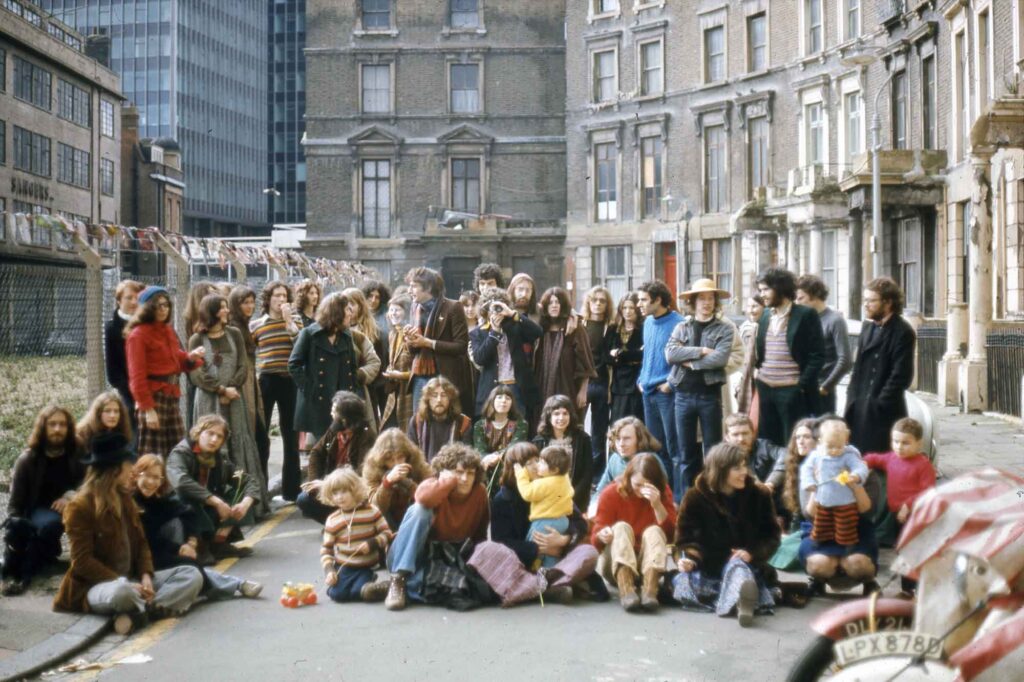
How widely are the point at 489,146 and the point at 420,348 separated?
1606 inches

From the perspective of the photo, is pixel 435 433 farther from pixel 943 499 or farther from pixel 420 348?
pixel 943 499

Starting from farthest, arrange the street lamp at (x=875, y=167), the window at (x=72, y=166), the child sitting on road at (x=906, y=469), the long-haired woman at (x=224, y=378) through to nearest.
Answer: the window at (x=72, y=166)
the street lamp at (x=875, y=167)
the long-haired woman at (x=224, y=378)
the child sitting on road at (x=906, y=469)

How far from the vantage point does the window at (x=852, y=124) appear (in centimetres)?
3594

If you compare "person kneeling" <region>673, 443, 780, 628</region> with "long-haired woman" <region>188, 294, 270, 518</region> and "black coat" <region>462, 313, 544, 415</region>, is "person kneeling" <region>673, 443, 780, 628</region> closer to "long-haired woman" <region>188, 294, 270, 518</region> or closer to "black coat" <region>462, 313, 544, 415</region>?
"black coat" <region>462, 313, 544, 415</region>

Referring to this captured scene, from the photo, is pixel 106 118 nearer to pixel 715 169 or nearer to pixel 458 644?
pixel 715 169

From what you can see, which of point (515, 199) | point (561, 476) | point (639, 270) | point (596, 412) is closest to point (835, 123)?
point (639, 270)

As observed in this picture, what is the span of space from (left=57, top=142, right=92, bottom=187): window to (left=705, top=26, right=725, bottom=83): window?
27.7 m

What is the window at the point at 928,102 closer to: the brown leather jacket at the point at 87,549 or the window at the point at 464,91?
the brown leather jacket at the point at 87,549

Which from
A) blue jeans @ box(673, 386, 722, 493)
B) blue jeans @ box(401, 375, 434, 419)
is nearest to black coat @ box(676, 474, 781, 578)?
blue jeans @ box(673, 386, 722, 493)

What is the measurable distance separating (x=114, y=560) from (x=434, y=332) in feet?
15.0

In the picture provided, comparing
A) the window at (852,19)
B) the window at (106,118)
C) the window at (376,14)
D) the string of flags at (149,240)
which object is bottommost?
the string of flags at (149,240)

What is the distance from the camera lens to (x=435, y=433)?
34.6 ft

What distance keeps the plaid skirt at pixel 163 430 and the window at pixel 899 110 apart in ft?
80.6

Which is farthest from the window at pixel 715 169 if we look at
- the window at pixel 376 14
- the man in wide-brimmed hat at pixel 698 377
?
the man in wide-brimmed hat at pixel 698 377
